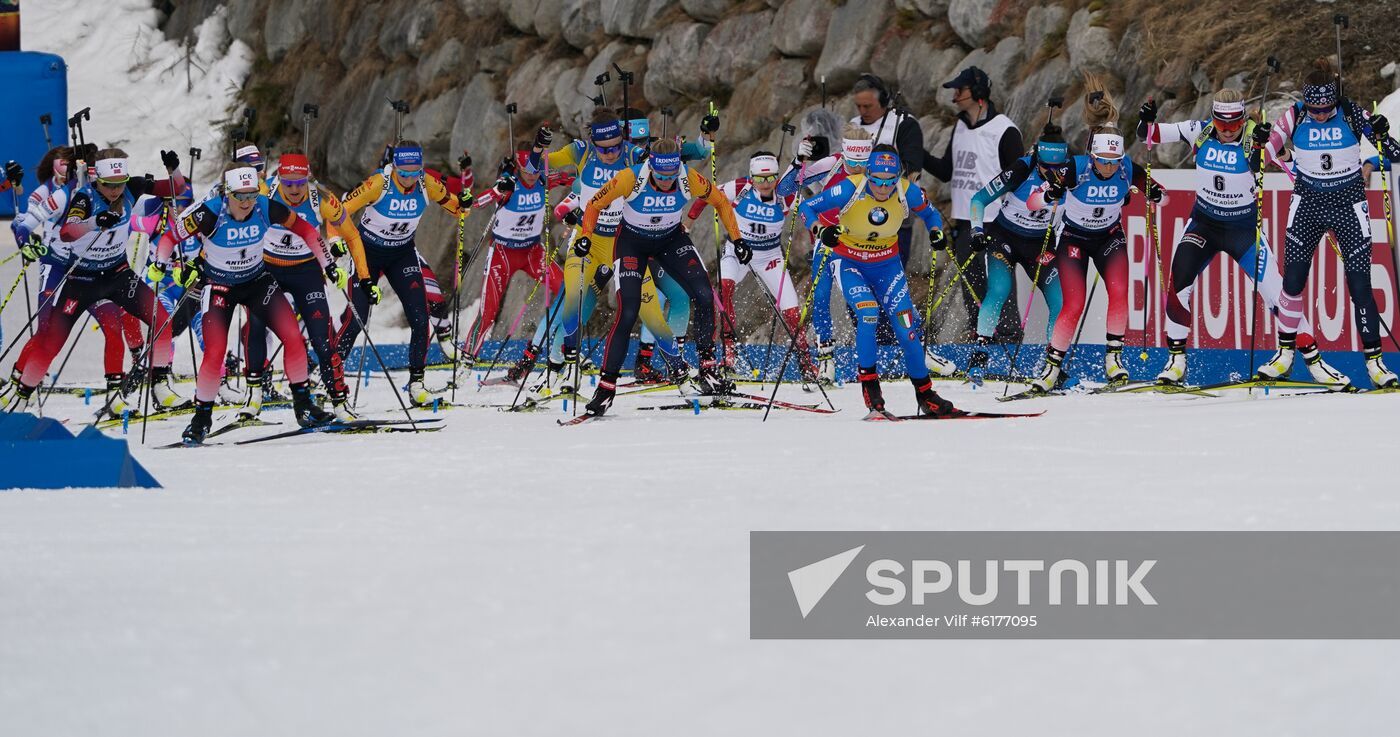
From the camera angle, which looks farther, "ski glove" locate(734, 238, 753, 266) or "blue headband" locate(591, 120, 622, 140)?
"blue headband" locate(591, 120, 622, 140)

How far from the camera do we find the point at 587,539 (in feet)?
17.2

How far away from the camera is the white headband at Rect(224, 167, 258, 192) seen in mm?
9391

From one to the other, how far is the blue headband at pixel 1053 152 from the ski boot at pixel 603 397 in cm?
310

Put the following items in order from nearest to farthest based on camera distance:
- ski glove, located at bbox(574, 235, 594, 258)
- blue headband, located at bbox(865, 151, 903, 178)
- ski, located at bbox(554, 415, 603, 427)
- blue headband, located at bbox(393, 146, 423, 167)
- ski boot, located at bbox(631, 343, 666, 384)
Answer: blue headband, located at bbox(865, 151, 903, 178) < ski, located at bbox(554, 415, 603, 427) < ski glove, located at bbox(574, 235, 594, 258) < blue headband, located at bbox(393, 146, 423, 167) < ski boot, located at bbox(631, 343, 666, 384)

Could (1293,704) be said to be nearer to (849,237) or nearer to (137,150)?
(849,237)

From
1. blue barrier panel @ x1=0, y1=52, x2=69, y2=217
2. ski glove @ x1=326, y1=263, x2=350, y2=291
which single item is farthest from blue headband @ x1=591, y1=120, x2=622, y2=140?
blue barrier panel @ x1=0, y1=52, x2=69, y2=217

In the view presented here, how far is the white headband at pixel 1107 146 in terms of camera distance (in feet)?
35.2

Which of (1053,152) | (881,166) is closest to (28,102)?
(881,166)

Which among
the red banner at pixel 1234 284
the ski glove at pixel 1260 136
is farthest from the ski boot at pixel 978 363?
the ski glove at pixel 1260 136

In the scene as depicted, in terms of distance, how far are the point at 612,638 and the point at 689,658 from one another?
224 mm

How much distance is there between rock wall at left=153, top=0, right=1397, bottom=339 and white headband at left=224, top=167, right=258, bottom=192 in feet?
22.9

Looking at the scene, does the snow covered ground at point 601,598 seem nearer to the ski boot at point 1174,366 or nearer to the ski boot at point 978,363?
the ski boot at point 1174,366

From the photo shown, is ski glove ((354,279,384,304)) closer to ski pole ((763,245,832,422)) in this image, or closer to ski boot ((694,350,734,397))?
ski boot ((694,350,734,397))

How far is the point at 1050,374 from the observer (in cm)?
1079
